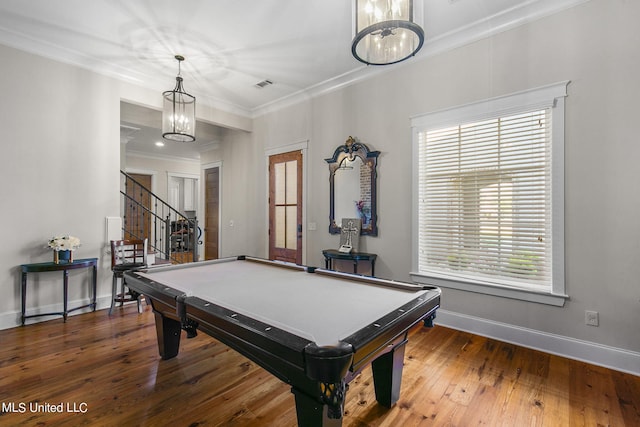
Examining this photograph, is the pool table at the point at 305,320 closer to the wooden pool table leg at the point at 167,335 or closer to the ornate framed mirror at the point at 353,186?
the wooden pool table leg at the point at 167,335

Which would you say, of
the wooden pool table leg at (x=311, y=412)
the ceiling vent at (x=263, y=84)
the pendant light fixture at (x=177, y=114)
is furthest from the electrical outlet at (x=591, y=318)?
the ceiling vent at (x=263, y=84)

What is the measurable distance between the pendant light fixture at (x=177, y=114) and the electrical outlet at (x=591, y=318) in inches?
161

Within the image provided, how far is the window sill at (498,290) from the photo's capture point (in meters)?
2.51

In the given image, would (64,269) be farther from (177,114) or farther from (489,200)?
(489,200)

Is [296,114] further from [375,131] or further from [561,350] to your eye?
[561,350]

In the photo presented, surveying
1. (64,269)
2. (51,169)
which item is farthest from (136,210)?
(64,269)

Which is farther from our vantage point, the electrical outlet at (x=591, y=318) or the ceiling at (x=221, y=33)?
the ceiling at (x=221, y=33)

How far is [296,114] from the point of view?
15.1ft

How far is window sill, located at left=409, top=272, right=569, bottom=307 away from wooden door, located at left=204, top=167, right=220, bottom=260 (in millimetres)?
4391

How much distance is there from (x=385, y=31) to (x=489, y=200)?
6.41ft

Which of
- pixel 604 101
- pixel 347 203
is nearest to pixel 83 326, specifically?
pixel 347 203

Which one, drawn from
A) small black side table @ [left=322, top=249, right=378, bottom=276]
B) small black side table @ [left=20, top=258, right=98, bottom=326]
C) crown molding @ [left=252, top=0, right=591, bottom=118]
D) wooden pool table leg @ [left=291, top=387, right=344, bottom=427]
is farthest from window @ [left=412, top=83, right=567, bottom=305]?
small black side table @ [left=20, top=258, right=98, bottom=326]

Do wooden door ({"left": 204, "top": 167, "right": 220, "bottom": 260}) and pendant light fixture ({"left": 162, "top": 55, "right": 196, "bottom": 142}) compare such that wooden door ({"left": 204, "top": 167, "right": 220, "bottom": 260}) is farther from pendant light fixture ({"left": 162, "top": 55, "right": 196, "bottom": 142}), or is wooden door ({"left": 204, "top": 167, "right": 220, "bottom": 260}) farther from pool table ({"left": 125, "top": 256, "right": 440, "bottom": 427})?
pool table ({"left": 125, "top": 256, "right": 440, "bottom": 427})

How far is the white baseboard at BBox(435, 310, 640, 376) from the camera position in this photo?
225 cm
